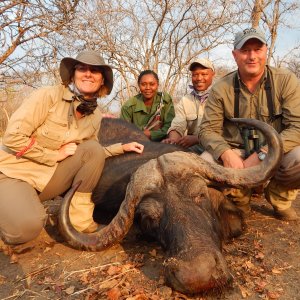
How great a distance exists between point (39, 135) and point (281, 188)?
283 centimetres

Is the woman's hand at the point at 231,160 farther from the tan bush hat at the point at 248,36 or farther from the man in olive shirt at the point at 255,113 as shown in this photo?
the tan bush hat at the point at 248,36

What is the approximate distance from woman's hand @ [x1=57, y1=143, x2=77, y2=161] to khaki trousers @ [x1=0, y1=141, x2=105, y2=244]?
7 centimetres

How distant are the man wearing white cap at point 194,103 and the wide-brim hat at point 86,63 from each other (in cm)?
208

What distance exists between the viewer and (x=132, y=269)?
3322 millimetres

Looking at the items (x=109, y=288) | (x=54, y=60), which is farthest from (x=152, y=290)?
(x=54, y=60)

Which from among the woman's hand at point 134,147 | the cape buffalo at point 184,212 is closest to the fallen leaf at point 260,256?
the cape buffalo at point 184,212

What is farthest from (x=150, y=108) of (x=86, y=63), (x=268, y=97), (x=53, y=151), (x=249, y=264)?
(x=249, y=264)

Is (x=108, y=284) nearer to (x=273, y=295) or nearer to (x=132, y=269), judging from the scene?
(x=132, y=269)

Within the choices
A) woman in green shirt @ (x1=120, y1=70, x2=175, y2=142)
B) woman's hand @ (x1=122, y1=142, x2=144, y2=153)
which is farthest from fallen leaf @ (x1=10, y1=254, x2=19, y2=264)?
woman in green shirt @ (x1=120, y1=70, x2=175, y2=142)

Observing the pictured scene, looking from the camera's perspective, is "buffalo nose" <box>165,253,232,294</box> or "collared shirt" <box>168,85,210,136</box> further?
"collared shirt" <box>168,85,210,136</box>

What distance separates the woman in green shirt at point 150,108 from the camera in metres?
7.16

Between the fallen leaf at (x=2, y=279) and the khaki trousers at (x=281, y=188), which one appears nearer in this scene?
the fallen leaf at (x=2, y=279)

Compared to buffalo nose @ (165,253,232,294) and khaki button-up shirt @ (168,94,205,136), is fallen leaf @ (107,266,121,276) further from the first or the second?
khaki button-up shirt @ (168,94,205,136)

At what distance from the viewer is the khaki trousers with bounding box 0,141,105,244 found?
3.65m
